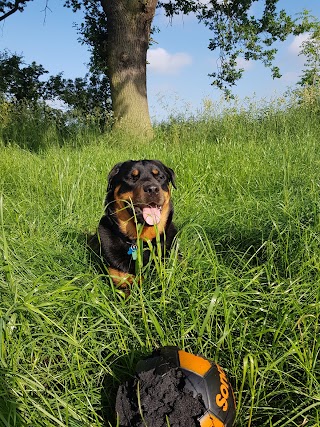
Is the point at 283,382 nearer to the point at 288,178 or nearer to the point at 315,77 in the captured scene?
the point at 288,178

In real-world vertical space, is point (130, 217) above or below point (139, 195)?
below

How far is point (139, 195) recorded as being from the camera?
3.08 m

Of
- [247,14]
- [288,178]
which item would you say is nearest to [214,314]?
[288,178]

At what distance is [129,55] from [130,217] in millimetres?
7312

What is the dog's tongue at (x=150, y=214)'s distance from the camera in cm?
297

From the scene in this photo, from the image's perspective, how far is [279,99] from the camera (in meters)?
7.20

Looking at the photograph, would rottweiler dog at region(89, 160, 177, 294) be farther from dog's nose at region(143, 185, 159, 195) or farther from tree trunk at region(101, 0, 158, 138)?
tree trunk at region(101, 0, 158, 138)

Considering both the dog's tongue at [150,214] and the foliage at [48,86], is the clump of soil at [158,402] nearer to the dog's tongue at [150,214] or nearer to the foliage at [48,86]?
the dog's tongue at [150,214]

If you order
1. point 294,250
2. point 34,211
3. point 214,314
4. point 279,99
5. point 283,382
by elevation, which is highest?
point 279,99

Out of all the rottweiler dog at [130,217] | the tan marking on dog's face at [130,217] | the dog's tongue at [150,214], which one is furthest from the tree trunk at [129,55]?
the dog's tongue at [150,214]

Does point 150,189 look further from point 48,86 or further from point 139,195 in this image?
point 48,86

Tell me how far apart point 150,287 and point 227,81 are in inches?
528

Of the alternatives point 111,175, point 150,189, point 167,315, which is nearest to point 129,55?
point 111,175

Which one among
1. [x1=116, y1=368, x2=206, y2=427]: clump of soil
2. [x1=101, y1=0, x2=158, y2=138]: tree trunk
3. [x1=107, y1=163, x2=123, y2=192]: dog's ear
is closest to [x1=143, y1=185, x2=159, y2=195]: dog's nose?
[x1=107, y1=163, x2=123, y2=192]: dog's ear
